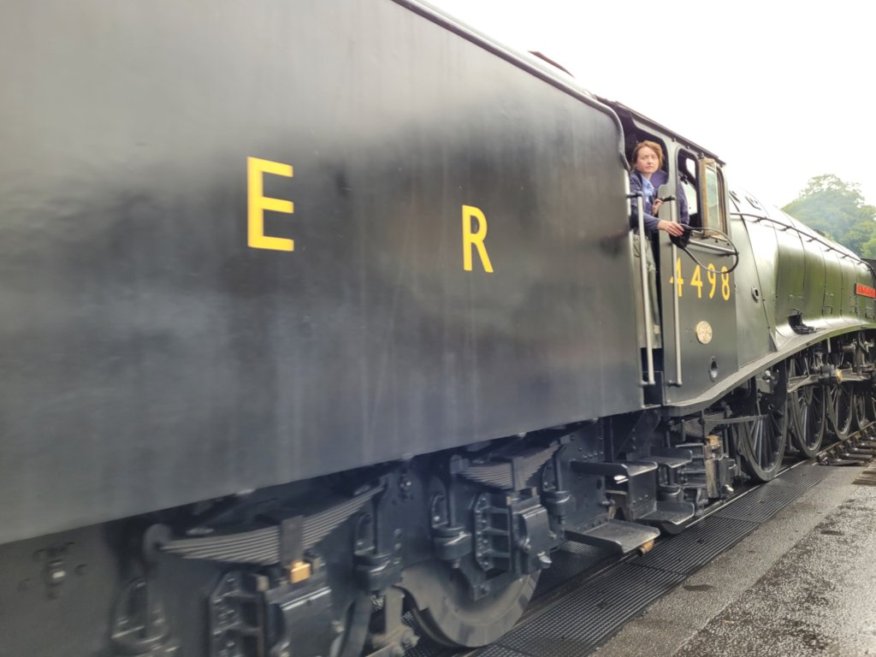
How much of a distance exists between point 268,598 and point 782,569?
3.55m

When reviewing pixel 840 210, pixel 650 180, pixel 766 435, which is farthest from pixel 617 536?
pixel 840 210

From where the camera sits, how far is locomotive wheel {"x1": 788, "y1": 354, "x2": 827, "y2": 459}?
6672 mm

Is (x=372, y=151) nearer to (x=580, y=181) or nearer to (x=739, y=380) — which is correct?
(x=580, y=181)

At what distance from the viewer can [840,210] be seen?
1719 inches

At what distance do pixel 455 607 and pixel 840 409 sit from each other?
824 centimetres

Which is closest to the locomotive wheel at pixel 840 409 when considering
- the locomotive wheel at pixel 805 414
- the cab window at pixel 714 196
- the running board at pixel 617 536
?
the locomotive wheel at pixel 805 414

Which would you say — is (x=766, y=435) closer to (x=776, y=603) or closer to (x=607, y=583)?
(x=776, y=603)

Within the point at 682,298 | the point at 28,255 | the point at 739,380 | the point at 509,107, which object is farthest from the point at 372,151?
the point at 739,380

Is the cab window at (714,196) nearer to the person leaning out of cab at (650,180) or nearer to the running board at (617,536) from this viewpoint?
the person leaning out of cab at (650,180)

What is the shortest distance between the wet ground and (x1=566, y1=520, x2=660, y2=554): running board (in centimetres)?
45

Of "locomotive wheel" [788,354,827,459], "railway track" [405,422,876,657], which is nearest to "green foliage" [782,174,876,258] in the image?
"locomotive wheel" [788,354,827,459]

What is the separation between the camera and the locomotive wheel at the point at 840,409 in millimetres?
8172

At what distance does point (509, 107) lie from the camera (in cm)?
250

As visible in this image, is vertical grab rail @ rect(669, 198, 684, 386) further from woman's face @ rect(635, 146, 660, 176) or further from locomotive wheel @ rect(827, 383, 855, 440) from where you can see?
locomotive wheel @ rect(827, 383, 855, 440)
